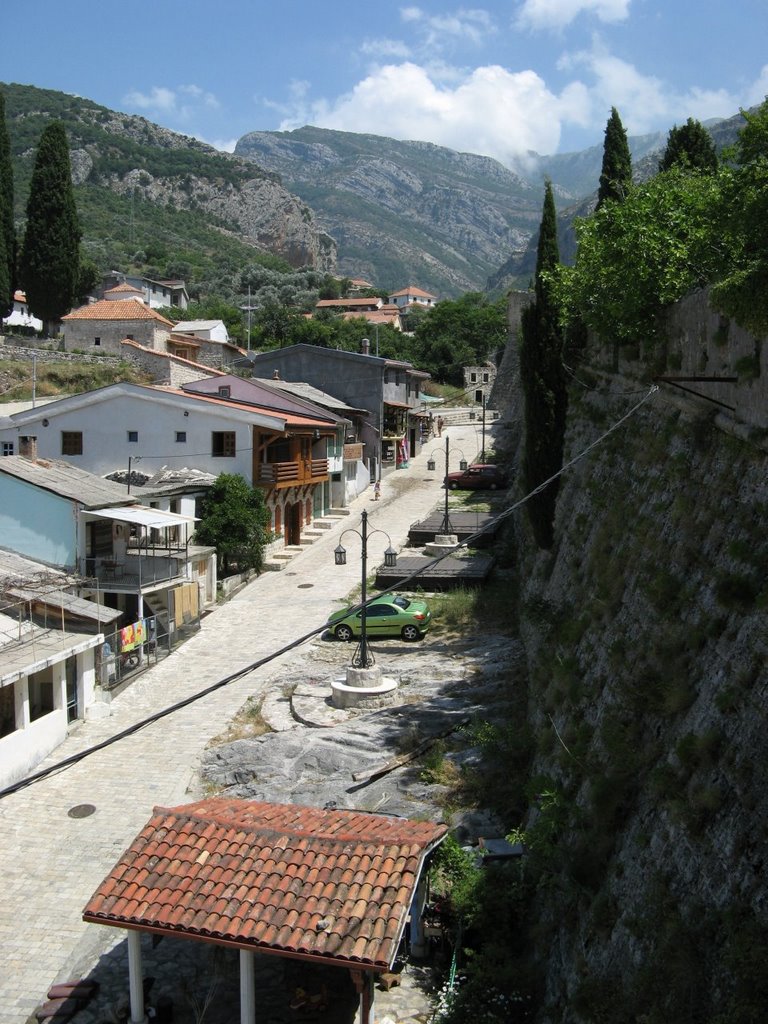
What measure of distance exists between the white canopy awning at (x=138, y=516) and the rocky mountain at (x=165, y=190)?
9576 centimetres

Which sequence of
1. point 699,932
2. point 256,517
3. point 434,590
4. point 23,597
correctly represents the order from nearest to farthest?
point 699,932, point 23,597, point 434,590, point 256,517

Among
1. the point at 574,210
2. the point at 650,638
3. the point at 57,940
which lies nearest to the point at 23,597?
the point at 57,940

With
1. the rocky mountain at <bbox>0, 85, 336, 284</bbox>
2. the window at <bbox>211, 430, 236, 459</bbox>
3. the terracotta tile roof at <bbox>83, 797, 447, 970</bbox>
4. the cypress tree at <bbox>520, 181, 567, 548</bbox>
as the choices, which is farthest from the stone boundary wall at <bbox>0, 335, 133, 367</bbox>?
the rocky mountain at <bbox>0, 85, 336, 284</bbox>

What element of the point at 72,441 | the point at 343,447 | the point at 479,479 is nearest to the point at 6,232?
the point at 72,441

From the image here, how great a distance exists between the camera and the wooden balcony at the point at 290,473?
120 ft

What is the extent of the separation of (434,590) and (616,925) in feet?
75.1

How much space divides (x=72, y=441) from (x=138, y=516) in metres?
10.9

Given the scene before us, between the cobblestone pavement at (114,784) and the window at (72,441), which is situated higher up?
the window at (72,441)

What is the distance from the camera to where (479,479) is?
47562 mm

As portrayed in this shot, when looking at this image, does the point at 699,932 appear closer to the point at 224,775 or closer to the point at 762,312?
the point at 762,312

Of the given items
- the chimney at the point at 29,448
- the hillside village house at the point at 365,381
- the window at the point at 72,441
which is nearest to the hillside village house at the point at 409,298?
the hillside village house at the point at 365,381

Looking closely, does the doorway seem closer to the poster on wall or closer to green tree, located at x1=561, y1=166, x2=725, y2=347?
the poster on wall

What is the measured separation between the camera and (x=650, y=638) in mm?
9766

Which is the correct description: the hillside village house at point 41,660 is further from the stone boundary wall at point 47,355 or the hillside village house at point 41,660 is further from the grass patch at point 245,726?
the stone boundary wall at point 47,355
